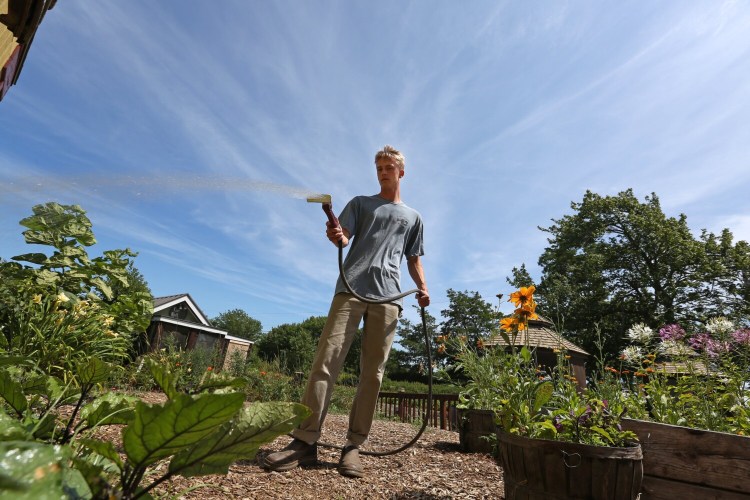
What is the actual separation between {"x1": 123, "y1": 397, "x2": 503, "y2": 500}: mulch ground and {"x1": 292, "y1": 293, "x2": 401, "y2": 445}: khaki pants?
240mm

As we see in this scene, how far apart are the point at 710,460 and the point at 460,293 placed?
31254mm

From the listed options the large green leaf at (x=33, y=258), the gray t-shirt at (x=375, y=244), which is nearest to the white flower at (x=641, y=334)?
the gray t-shirt at (x=375, y=244)

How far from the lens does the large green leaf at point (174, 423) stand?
1.47ft

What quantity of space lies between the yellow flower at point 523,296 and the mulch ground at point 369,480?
3.17ft

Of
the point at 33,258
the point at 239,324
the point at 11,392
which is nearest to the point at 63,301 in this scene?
the point at 33,258

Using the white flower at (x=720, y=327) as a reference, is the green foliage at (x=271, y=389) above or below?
below

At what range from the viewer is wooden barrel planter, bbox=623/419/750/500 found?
5.27 feet

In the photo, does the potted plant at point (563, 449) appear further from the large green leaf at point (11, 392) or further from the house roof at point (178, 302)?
the house roof at point (178, 302)

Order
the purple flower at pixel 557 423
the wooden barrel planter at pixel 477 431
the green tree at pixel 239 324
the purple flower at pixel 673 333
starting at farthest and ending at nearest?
the green tree at pixel 239 324
the wooden barrel planter at pixel 477 431
the purple flower at pixel 673 333
the purple flower at pixel 557 423

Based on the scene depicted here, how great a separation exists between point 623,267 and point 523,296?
21.2 meters

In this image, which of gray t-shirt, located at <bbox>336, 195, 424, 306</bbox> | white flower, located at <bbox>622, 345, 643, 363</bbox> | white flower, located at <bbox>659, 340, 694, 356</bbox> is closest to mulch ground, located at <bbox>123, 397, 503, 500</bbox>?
gray t-shirt, located at <bbox>336, 195, 424, 306</bbox>

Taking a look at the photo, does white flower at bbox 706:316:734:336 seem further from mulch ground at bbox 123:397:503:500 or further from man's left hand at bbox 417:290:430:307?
man's left hand at bbox 417:290:430:307

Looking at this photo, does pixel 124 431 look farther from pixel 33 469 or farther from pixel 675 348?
pixel 675 348

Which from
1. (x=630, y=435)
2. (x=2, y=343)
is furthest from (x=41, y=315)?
(x=630, y=435)
